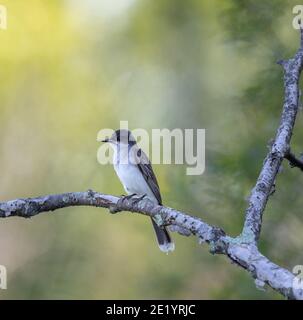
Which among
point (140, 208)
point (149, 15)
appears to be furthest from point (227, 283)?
point (149, 15)

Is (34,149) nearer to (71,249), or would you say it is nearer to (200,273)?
(71,249)

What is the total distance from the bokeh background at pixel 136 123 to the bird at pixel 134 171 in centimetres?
17

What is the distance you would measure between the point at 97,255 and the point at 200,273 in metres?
2.21

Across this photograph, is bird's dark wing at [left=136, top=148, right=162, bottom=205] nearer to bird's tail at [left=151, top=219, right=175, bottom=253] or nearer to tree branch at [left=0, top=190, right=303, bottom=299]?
bird's tail at [left=151, top=219, right=175, bottom=253]

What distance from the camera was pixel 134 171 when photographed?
223 inches

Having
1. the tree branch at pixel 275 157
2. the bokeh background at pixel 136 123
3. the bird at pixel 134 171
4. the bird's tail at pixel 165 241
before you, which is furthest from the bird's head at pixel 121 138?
the tree branch at pixel 275 157

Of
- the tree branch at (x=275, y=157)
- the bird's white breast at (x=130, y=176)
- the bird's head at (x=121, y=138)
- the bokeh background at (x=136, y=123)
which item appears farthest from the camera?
the bird's head at (x=121, y=138)

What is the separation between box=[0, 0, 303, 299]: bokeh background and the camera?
5.07 m

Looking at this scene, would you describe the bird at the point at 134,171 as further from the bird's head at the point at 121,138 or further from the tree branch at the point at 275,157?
the tree branch at the point at 275,157

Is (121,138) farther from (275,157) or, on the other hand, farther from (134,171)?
(275,157)

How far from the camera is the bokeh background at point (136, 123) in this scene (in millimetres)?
5070

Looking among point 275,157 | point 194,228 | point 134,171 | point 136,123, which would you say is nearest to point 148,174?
point 134,171

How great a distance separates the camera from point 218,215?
5066 millimetres

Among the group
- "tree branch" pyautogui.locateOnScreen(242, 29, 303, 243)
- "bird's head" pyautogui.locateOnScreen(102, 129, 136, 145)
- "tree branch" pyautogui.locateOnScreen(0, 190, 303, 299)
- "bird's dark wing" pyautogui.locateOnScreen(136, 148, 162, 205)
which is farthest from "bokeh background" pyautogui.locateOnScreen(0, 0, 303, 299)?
"tree branch" pyautogui.locateOnScreen(0, 190, 303, 299)
